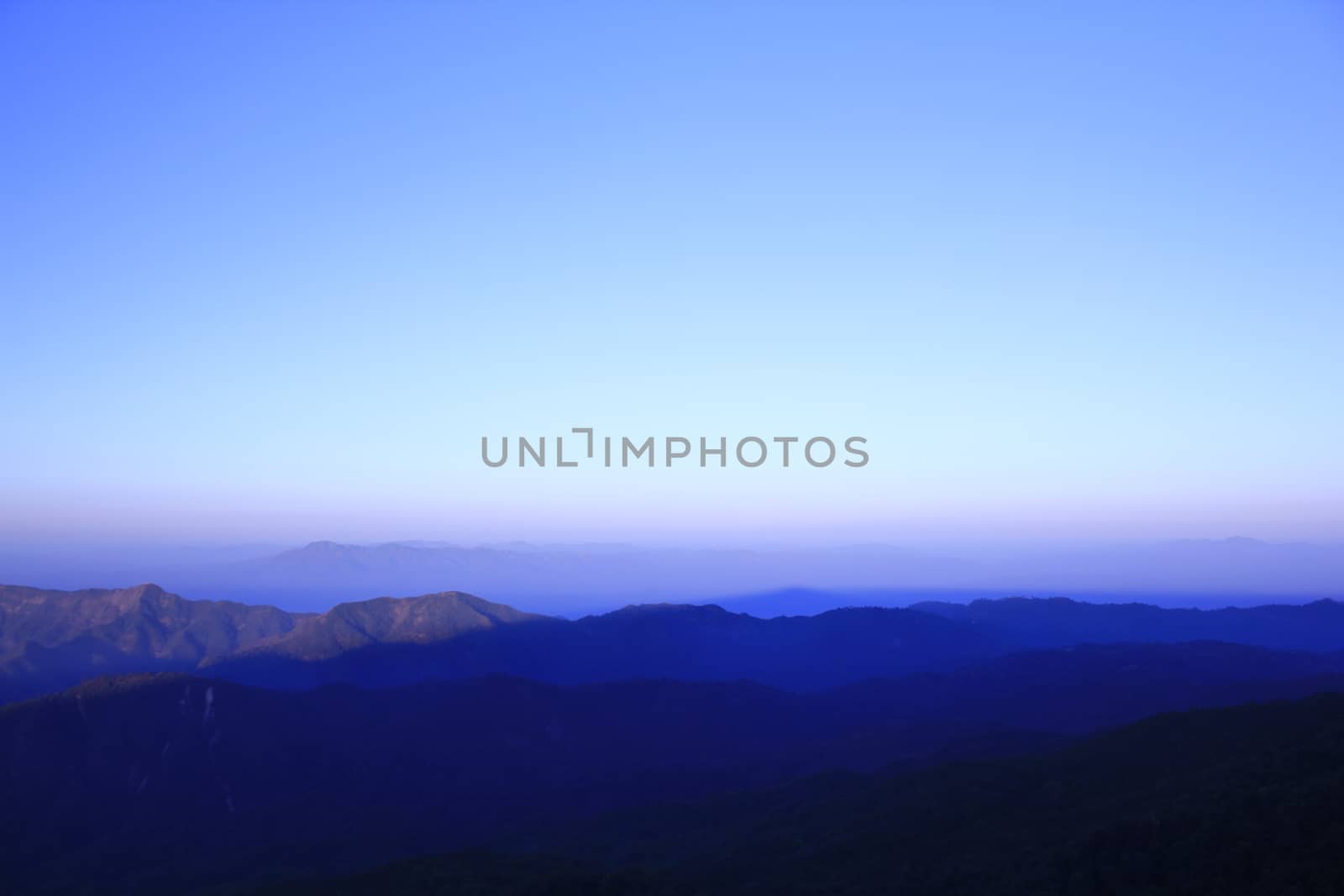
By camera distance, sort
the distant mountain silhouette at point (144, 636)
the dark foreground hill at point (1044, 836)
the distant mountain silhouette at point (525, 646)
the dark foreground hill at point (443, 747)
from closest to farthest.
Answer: the dark foreground hill at point (1044, 836), the dark foreground hill at point (443, 747), the distant mountain silhouette at point (525, 646), the distant mountain silhouette at point (144, 636)

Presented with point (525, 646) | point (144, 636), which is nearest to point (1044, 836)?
point (525, 646)

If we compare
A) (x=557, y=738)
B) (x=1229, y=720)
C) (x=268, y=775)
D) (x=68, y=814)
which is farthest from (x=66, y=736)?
(x=1229, y=720)

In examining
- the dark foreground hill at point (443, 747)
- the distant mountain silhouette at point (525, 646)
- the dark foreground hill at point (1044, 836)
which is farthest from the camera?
the distant mountain silhouette at point (525, 646)

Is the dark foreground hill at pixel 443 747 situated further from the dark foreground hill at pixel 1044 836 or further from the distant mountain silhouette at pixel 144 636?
the distant mountain silhouette at pixel 144 636

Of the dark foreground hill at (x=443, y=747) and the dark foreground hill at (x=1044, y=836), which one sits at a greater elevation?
the dark foreground hill at (x=1044, y=836)

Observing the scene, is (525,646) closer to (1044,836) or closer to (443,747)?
(443,747)

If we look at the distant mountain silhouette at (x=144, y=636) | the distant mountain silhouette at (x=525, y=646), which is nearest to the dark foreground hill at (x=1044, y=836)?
the distant mountain silhouette at (x=525, y=646)

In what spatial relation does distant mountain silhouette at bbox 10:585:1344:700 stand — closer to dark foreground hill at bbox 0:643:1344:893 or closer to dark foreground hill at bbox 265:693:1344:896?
dark foreground hill at bbox 0:643:1344:893
